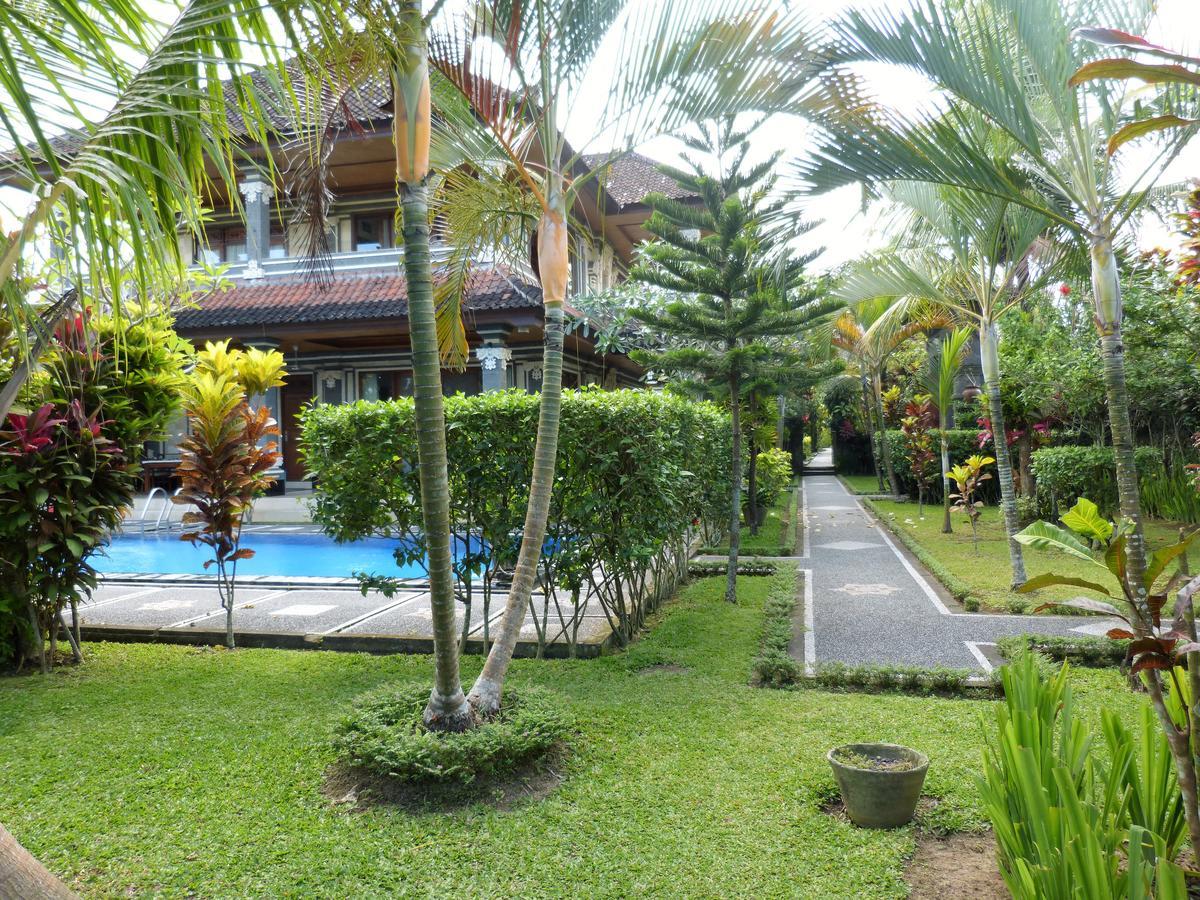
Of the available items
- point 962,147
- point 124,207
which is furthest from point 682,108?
point 124,207

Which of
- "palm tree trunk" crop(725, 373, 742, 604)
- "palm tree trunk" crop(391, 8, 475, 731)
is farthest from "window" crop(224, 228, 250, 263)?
"palm tree trunk" crop(391, 8, 475, 731)

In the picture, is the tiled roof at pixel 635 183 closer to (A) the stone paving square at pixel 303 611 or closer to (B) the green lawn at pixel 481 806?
(A) the stone paving square at pixel 303 611

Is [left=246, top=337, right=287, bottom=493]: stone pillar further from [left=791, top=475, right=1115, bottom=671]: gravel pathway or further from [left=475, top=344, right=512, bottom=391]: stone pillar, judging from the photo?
[left=791, top=475, right=1115, bottom=671]: gravel pathway

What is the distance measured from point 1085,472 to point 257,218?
44.9 feet

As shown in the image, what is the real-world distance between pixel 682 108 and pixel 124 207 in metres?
2.56

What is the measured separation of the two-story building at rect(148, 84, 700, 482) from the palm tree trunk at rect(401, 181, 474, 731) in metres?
7.42

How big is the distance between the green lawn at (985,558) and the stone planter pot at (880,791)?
164 inches

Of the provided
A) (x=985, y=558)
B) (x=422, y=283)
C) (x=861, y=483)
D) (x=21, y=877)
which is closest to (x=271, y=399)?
(x=985, y=558)

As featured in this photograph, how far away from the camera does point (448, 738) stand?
332 cm

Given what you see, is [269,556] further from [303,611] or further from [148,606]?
[303,611]

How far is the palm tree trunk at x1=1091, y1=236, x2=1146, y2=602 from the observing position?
397 centimetres

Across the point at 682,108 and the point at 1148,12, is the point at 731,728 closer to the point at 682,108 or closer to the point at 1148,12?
the point at 682,108

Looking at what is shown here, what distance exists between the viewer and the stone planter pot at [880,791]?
2.88m

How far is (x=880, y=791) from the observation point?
9.46 feet
